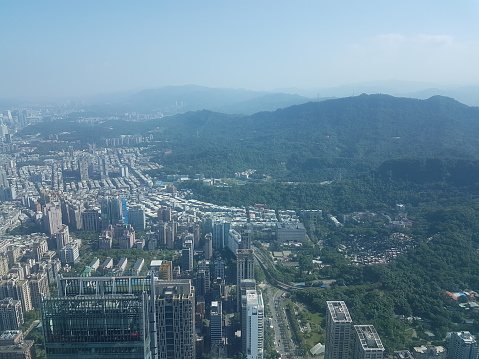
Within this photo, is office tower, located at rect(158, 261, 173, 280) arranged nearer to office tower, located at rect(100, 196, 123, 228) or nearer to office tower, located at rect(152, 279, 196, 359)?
office tower, located at rect(152, 279, 196, 359)

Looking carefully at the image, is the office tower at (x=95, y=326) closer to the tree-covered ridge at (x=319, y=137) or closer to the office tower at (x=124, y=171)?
the tree-covered ridge at (x=319, y=137)

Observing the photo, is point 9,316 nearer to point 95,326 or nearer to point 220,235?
point 95,326

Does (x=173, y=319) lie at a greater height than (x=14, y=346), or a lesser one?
greater

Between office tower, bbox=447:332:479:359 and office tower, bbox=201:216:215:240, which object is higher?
office tower, bbox=201:216:215:240

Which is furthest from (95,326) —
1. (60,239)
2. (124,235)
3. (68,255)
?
(60,239)

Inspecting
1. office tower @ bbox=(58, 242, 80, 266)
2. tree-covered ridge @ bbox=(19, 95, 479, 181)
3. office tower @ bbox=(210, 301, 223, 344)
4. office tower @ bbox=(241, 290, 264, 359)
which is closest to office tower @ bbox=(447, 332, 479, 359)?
office tower @ bbox=(241, 290, 264, 359)

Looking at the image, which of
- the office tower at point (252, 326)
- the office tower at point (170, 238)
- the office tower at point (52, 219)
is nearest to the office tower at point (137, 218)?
the office tower at point (170, 238)

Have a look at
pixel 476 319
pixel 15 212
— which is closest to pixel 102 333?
pixel 476 319
